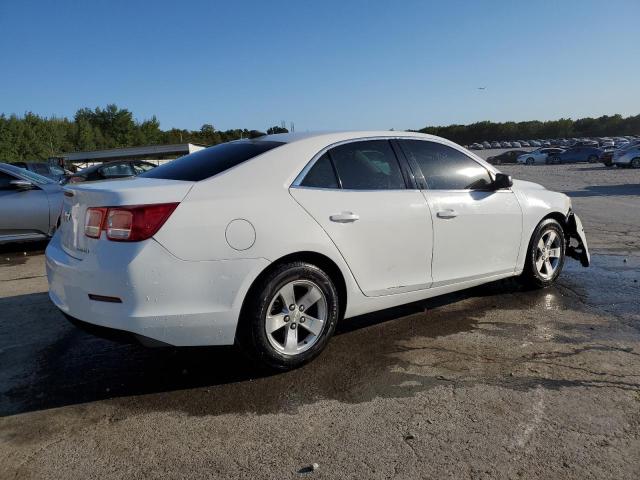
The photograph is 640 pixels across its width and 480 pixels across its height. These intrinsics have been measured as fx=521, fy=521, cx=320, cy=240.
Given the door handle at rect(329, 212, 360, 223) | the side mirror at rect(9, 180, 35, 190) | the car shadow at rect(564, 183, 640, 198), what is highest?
the side mirror at rect(9, 180, 35, 190)

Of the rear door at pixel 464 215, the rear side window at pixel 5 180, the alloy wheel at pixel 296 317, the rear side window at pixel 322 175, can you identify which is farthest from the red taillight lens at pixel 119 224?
the rear side window at pixel 5 180

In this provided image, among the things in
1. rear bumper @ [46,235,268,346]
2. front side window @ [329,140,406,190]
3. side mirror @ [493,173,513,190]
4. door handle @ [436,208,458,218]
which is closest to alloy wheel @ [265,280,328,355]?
rear bumper @ [46,235,268,346]

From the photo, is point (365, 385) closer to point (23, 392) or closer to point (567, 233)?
point (23, 392)

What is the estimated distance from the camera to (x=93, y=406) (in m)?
3.06

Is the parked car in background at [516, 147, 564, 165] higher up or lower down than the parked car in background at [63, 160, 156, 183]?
lower down

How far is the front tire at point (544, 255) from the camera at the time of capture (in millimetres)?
5070

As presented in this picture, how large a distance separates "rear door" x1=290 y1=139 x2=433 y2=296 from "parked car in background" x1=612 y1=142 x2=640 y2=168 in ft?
98.6

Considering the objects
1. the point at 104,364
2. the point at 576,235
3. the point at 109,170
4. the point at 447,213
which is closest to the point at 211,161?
the point at 104,364

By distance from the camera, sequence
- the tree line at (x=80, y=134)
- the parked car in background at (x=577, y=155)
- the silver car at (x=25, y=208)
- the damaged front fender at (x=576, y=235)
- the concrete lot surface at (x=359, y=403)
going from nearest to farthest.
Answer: the concrete lot surface at (x=359, y=403) < the damaged front fender at (x=576, y=235) < the silver car at (x=25, y=208) < the parked car in background at (x=577, y=155) < the tree line at (x=80, y=134)

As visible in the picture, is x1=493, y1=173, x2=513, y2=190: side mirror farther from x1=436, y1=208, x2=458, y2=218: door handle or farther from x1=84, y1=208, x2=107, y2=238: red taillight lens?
x1=84, y1=208, x2=107, y2=238: red taillight lens

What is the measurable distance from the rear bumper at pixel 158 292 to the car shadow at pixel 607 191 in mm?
14361

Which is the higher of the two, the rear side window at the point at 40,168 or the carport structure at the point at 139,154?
the carport structure at the point at 139,154

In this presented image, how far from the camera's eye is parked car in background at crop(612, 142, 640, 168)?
94.3 ft

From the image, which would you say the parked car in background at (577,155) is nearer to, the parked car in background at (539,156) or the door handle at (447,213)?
the parked car in background at (539,156)
